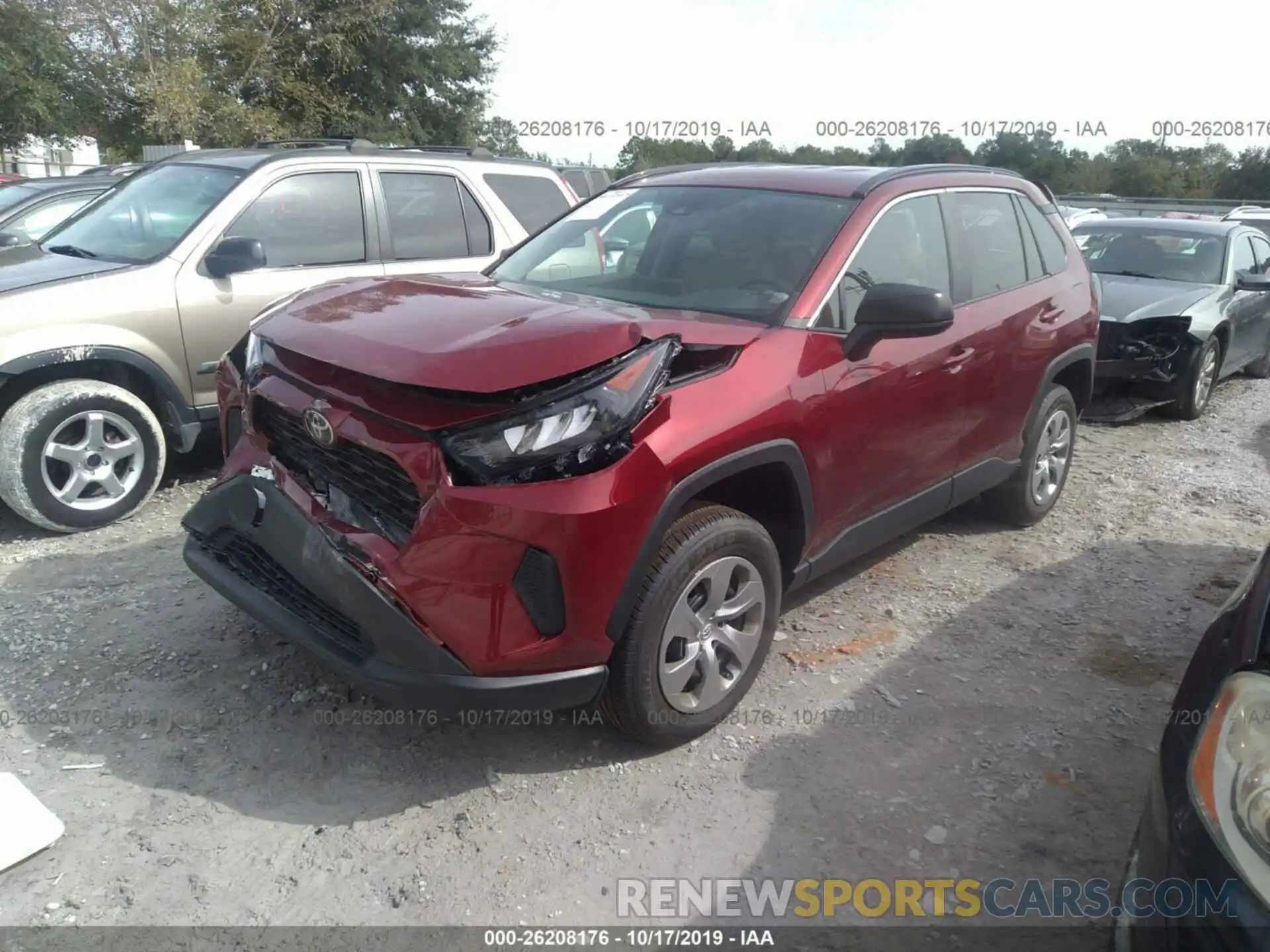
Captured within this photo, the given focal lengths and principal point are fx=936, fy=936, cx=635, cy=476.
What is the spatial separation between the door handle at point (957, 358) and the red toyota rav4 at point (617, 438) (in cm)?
1

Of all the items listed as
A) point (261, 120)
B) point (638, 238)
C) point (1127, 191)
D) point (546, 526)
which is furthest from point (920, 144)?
point (1127, 191)

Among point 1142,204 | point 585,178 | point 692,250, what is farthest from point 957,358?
point 1142,204

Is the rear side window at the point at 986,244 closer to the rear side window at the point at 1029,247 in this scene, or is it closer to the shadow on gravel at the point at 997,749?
the rear side window at the point at 1029,247

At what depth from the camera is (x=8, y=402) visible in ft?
14.4

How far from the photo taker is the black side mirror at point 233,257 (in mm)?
4801

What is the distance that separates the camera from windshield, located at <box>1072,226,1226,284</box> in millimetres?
8297

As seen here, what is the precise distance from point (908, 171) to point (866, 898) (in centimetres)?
286

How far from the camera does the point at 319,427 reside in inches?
110

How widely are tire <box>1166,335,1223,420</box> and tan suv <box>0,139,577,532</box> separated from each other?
18.1 feet

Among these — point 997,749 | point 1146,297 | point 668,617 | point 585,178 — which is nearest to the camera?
point 668,617

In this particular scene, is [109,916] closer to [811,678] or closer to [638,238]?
[811,678]

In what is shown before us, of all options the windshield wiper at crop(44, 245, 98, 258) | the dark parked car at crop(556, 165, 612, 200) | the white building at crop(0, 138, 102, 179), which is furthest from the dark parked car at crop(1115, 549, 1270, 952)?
the white building at crop(0, 138, 102, 179)

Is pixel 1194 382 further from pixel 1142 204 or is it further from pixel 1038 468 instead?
pixel 1142 204

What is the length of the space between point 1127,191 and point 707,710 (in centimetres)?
4126
